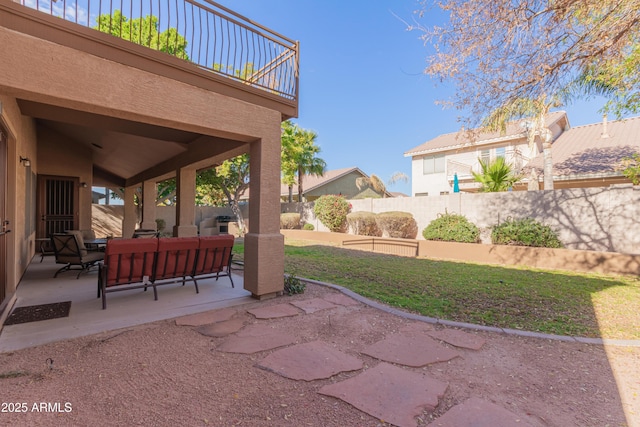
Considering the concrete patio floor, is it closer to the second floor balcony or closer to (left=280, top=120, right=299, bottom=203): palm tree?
the second floor balcony

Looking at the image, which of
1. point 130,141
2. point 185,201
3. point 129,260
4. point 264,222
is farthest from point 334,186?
point 129,260

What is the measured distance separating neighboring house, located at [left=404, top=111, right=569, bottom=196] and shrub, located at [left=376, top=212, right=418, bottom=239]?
19.1 feet

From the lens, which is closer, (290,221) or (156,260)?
(156,260)

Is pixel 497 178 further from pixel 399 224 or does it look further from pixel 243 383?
pixel 243 383

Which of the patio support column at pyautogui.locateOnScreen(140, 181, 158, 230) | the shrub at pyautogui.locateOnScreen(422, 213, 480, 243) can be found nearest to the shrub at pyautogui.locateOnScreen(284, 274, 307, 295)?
the shrub at pyautogui.locateOnScreen(422, 213, 480, 243)

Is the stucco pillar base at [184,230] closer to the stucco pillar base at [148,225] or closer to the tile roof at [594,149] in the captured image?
the stucco pillar base at [148,225]

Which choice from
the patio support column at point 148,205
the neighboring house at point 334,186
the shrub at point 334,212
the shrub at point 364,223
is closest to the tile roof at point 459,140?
the shrub at point 364,223

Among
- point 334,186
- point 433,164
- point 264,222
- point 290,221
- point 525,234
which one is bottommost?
point 525,234

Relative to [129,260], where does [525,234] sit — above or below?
above

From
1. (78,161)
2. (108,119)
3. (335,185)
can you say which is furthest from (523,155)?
(78,161)

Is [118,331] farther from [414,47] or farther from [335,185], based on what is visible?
[335,185]

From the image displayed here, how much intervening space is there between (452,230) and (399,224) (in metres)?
2.51

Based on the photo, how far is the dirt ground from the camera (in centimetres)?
233

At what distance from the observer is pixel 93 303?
489cm
